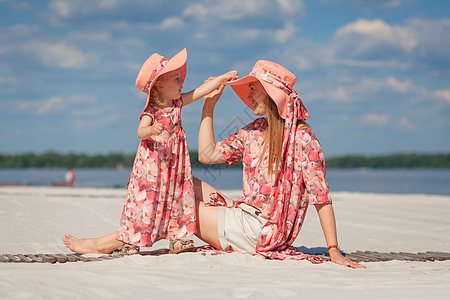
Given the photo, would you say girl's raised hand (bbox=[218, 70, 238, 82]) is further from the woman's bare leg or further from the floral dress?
the woman's bare leg

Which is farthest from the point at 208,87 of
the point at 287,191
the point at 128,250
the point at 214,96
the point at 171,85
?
the point at 128,250

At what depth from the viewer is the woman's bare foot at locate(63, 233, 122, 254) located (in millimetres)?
4727

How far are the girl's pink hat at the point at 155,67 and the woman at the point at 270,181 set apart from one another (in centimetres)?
53

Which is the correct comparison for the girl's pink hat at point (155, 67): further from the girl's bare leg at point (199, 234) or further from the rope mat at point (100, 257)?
the rope mat at point (100, 257)

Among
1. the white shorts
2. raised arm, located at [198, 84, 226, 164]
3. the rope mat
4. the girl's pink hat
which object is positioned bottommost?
the rope mat

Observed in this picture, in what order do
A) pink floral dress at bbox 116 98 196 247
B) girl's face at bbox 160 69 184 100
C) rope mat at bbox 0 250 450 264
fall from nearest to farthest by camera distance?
rope mat at bbox 0 250 450 264, pink floral dress at bbox 116 98 196 247, girl's face at bbox 160 69 184 100

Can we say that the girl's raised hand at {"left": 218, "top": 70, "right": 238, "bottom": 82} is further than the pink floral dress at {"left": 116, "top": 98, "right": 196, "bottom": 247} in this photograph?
Yes

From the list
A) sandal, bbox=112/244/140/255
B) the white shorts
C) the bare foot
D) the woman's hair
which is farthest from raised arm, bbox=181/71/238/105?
the bare foot

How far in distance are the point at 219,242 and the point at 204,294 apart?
1.35 metres

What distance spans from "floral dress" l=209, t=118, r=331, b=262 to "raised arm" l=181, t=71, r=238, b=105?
0.66 metres

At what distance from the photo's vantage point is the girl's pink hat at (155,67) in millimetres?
4672

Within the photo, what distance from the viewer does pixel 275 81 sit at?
4.54 meters

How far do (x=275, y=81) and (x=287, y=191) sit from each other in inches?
39.0

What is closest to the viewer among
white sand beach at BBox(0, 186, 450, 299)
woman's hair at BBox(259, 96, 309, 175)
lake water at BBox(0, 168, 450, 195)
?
white sand beach at BBox(0, 186, 450, 299)
